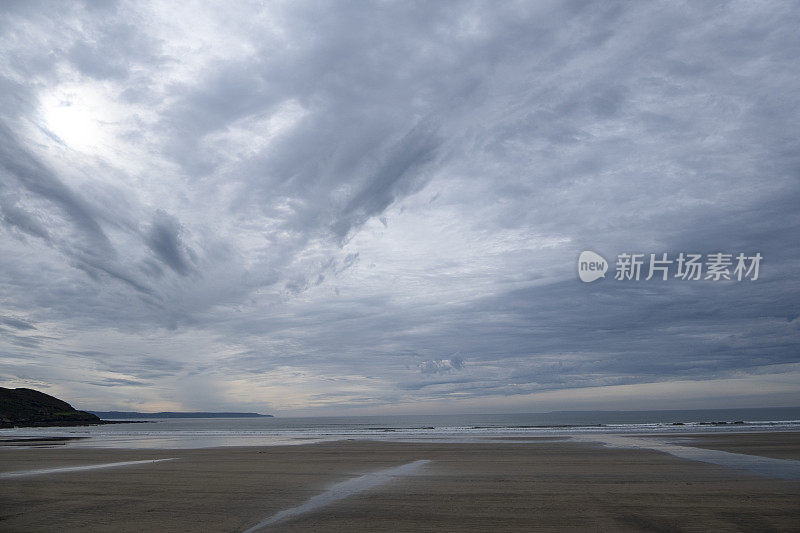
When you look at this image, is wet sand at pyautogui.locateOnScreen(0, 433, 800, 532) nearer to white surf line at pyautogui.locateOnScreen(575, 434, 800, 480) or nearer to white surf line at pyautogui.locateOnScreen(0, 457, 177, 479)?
white surf line at pyautogui.locateOnScreen(0, 457, 177, 479)

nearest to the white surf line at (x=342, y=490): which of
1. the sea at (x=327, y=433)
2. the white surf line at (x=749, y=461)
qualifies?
the white surf line at (x=749, y=461)

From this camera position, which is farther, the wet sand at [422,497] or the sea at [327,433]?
the sea at [327,433]

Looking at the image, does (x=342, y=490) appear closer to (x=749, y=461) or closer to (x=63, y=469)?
(x=63, y=469)

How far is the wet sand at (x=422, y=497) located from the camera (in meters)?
11.7

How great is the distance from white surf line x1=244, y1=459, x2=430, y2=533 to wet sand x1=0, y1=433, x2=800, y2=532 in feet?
0.69

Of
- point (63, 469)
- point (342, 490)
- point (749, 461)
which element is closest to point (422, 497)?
point (342, 490)

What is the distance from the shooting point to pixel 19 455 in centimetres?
3195

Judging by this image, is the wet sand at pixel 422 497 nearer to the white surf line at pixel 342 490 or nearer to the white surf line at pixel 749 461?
the white surf line at pixel 342 490

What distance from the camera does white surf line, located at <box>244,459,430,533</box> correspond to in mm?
12516

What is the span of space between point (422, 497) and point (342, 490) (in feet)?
10.6

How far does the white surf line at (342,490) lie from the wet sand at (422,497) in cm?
21

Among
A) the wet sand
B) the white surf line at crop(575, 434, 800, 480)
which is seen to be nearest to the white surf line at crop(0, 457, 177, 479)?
the wet sand

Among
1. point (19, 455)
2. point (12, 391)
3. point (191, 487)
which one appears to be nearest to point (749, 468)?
point (191, 487)

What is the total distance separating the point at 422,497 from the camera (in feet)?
48.8
